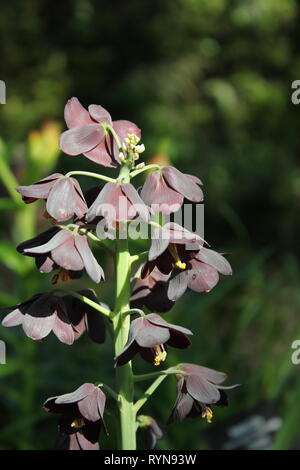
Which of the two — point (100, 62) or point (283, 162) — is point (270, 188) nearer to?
point (283, 162)

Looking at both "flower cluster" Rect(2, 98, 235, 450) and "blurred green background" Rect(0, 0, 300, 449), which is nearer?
"flower cluster" Rect(2, 98, 235, 450)

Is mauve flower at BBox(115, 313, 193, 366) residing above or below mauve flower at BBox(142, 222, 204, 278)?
below

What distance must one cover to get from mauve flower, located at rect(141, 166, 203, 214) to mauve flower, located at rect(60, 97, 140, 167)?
0.06m

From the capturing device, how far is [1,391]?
4.72ft

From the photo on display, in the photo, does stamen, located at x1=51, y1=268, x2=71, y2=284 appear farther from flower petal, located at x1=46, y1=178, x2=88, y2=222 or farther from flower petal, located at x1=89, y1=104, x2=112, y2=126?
flower petal, located at x1=89, y1=104, x2=112, y2=126

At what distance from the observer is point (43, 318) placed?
73 centimetres

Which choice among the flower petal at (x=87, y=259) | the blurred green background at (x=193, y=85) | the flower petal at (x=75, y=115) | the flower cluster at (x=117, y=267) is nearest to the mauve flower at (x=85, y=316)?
the flower cluster at (x=117, y=267)

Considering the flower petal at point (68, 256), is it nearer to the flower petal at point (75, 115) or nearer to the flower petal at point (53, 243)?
the flower petal at point (53, 243)

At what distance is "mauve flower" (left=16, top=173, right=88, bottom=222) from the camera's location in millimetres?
701

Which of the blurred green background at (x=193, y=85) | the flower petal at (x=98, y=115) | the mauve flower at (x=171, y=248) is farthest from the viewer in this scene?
the blurred green background at (x=193, y=85)

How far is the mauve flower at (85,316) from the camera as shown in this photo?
0.81 meters

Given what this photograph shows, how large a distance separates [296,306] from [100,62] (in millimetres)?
3163

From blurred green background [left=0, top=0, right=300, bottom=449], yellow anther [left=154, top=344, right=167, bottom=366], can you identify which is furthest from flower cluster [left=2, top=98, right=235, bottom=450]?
blurred green background [left=0, top=0, right=300, bottom=449]
